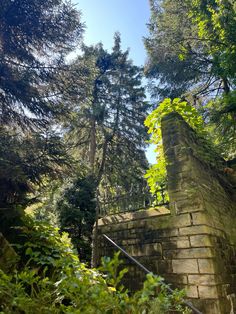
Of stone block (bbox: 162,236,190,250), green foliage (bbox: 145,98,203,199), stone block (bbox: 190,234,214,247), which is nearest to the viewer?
stone block (bbox: 190,234,214,247)

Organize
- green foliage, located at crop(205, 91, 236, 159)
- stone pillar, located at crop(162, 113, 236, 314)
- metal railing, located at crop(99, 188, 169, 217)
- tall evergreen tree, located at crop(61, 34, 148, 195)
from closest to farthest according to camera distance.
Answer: stone pillar, located at crop(162, 113, 236, 314), metal railing, located at crop(99, 188, 169, 217), green foliage, located at crop(205, 91, 236, 159), tall evergreen tree, located at crop(61, 34, 148, 195)

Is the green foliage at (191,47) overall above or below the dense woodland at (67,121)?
above

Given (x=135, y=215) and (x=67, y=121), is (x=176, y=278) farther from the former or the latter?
(x=67, y=121)

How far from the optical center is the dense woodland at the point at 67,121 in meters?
1.33

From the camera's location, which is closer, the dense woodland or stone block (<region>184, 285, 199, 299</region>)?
the dense woodland

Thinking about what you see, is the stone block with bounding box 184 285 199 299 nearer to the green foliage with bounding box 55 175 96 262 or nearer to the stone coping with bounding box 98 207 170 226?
the stone coping with bounding box 98 207 170 226

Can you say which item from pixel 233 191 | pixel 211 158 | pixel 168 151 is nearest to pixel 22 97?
pixel 168 151

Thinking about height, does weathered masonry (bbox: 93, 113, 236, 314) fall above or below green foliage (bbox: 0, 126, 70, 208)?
below

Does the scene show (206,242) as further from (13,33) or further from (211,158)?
(13,33)

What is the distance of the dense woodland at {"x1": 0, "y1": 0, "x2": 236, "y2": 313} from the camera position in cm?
133

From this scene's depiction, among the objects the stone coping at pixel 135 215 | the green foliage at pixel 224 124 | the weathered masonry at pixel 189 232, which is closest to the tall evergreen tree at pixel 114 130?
the green foliage at pixel 224 124

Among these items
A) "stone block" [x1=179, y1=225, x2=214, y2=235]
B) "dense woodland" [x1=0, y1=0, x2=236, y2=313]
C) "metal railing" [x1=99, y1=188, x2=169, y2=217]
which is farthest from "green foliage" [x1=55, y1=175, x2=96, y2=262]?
"stone block" [x1=179, y1=225, x2=214, y2=235]

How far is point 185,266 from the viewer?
3.42 meters

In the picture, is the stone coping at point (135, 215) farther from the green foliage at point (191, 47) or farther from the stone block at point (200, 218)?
the green foliage at point (191, 47)
